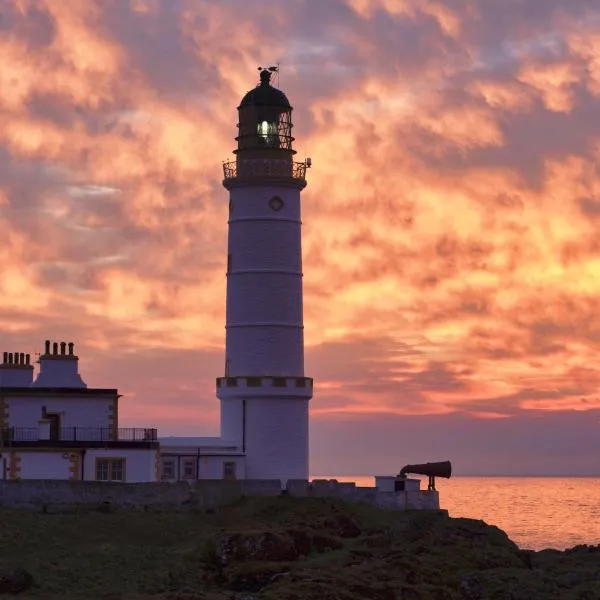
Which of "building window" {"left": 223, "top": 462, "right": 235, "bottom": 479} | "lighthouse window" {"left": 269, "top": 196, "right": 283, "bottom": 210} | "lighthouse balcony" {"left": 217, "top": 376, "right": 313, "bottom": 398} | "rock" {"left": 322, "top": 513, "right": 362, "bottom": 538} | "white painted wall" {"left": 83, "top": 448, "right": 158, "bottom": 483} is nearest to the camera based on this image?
"rock" {"left": 322, "top": 513, "right": 362, "bottom": 538}

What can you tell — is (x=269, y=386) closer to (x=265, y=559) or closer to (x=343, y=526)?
(x=343, y=526)

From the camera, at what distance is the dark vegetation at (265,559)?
165 ft

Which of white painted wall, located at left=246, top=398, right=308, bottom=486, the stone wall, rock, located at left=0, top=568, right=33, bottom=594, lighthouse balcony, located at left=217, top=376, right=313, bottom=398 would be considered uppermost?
lighthouse balcony, located at left=217, top=376, right=313, bottom=398

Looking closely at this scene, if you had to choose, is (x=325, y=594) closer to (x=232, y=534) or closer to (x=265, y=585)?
(x=265, y=585)

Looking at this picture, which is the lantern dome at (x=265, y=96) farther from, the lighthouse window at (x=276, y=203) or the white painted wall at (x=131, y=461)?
the white painted wall at (x=131, y=461)

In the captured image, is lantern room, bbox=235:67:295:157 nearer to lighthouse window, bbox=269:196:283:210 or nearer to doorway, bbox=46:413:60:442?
lighthouse window, bbox=269:196:283:210

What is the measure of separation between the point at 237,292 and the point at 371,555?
70.1ft

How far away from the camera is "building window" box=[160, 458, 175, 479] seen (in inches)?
2808

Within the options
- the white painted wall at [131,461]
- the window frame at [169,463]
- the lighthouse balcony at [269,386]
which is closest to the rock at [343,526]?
the white painted wall at [131,461]

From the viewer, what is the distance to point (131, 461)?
6638 cm

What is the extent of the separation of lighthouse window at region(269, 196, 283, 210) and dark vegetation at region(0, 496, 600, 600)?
17.1 metres

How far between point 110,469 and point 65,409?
14.3 feet

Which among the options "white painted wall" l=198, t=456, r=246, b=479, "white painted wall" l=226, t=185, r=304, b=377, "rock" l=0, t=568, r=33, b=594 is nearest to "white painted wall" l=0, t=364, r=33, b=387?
"white painted wall" l=198, t=456, r=246, b=479

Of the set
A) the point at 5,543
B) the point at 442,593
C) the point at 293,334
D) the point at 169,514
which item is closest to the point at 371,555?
the point at 442,593
